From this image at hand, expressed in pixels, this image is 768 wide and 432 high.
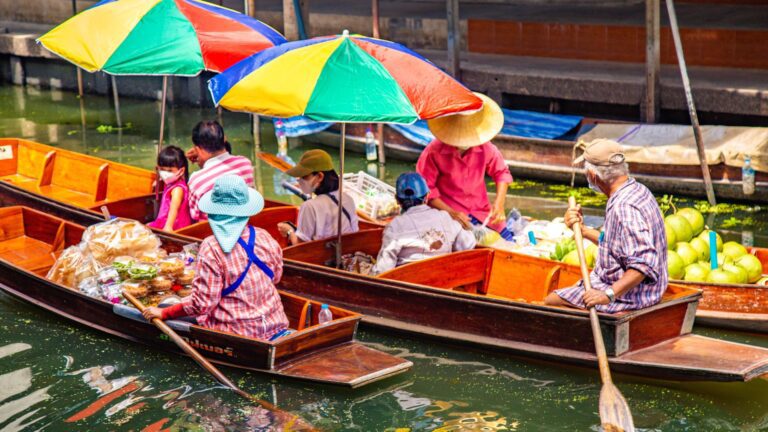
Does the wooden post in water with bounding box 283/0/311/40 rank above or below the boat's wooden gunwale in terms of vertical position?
above

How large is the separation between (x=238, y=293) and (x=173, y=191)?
8.67 ft

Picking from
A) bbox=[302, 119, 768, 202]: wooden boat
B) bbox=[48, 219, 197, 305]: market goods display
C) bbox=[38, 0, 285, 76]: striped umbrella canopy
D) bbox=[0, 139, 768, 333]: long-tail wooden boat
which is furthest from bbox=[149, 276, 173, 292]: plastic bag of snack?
bbox=[302, 119, 768, 202]: wooden boat

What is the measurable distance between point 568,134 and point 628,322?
6.95 metres

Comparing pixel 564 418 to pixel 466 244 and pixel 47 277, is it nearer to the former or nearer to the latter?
pixel 466 244

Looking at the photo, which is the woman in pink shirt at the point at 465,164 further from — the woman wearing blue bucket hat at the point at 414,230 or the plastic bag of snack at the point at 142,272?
the plastic bag of snack at the point at 142,272

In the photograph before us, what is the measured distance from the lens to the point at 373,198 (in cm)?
1058

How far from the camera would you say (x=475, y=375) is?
288 inches

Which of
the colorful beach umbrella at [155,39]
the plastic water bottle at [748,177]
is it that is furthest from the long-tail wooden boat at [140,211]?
the plastic water bottle at [748,177]

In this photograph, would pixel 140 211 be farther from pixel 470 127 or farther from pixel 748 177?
pixel 748 177

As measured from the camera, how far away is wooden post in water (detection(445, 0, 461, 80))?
14.0 meters

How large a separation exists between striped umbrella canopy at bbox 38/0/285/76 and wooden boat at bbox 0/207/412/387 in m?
1.47

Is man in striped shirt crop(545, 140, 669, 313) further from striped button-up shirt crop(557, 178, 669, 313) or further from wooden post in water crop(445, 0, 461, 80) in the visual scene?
wooden post in water crop(445, 0, 461, 80)

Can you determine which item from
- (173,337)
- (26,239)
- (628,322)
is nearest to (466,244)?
(628,322)

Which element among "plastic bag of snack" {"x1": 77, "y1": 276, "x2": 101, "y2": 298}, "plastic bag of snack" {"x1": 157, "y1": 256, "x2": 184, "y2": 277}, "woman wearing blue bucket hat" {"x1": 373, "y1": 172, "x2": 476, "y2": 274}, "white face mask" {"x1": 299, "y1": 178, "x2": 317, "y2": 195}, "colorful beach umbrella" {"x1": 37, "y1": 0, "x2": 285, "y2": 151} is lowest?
"plastic bag of snack" {"x1": 77, "y1": 276, "x2": 101, "y2": 298}
